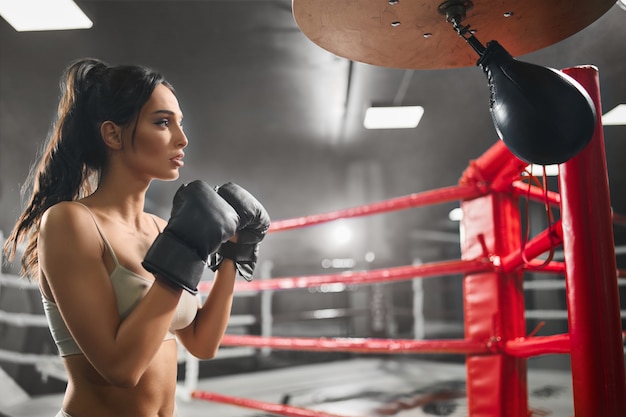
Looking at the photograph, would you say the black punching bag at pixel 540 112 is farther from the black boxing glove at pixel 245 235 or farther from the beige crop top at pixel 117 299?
the beige crop top at pixel 117 299

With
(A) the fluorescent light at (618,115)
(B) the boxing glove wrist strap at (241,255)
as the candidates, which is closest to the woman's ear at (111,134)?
(B) the boxing glove wrist strap at (241,255)

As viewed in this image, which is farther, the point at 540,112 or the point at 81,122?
the point at 81,122

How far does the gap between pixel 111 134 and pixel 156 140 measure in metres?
0.09

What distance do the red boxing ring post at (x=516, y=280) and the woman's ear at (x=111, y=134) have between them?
79 cm

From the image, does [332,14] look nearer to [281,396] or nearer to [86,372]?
[86,372]

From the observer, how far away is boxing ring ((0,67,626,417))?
0.75m

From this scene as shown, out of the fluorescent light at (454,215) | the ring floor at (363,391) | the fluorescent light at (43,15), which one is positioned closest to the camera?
the fluorescent light at (43,15)

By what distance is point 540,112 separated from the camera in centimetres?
63

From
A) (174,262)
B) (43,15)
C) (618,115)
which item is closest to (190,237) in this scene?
(174,262)

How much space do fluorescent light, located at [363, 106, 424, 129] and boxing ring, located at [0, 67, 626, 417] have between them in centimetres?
221

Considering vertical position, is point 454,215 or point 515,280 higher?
point 454,215

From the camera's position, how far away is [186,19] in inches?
97.7

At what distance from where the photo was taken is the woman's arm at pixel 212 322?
3.02 ft

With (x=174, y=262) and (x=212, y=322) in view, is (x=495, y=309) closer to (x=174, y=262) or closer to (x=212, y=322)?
(x=212, y=322)
